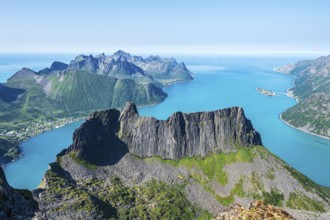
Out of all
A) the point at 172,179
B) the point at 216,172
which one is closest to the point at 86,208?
the point at 172,179

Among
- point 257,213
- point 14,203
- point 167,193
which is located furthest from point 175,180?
point 14,203

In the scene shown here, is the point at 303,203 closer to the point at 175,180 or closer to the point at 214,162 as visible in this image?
the point at 214,162

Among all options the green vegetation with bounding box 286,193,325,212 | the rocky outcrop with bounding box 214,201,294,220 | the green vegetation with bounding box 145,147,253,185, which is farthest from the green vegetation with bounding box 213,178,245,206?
the rocky outcrop with bounding box 214,201,294,220

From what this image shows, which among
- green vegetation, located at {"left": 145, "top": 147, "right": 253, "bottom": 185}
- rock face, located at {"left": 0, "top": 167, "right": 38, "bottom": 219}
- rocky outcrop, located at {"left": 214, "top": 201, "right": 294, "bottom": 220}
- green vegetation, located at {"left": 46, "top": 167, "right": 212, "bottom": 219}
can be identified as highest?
rock face, located at {"left": 0, "top": 167, "right": 38, "bottom": 219}

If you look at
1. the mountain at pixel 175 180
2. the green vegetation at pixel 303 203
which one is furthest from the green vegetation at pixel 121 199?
the green vegetation at pixel 303 203

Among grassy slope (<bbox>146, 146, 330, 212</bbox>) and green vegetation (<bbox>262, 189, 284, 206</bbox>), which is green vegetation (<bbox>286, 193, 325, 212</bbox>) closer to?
grassy slope (<bbox>146, 146, 330, 212</bbox>)

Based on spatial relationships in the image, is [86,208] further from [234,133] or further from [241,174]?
[234,133]

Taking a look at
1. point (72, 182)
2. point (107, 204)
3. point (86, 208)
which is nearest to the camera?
point (86, 208)
